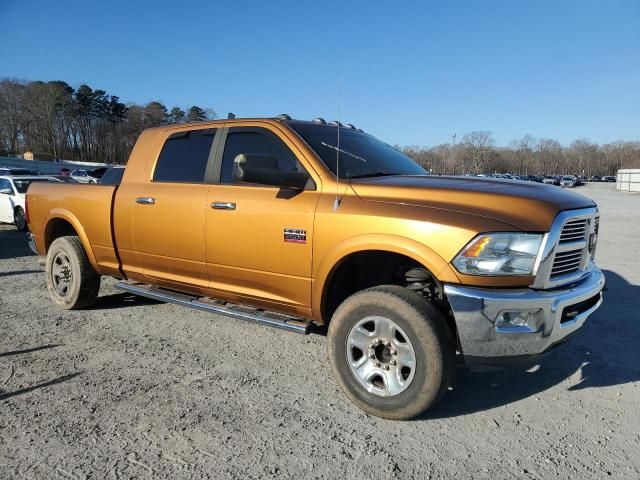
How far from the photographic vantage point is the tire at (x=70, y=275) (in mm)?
5402

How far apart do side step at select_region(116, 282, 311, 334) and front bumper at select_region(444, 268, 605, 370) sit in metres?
1.24

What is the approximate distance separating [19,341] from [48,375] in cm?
104

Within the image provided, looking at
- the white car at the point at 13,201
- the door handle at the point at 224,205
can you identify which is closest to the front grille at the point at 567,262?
the door handle at the point at 224,205

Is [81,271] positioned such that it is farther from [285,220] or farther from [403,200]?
[403,200]

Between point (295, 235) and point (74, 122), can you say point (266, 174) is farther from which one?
point (74, 122)

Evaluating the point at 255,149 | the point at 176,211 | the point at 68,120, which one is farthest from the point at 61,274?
the point at 68,120

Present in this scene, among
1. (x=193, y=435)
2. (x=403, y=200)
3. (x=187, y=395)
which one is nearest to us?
(x=193, y=435)

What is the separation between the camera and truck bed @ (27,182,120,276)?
505cm

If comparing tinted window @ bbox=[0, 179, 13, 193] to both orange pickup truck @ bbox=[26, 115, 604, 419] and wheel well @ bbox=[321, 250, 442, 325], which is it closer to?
orange pickup truck @ bbox=[26, 115, 604, 419]

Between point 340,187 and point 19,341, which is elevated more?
point 340,187

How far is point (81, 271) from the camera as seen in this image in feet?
17.6

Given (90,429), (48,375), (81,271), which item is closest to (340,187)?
(90,429)

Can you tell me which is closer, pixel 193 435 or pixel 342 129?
pixel 193 435

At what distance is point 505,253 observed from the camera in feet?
9.51
